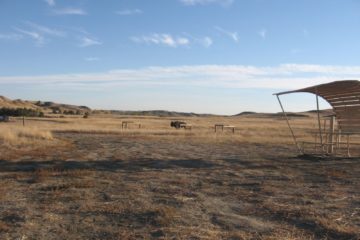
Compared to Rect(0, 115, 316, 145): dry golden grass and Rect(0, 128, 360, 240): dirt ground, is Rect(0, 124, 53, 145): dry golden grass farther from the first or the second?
Rect(0, 128, 360, 240): dirt ground

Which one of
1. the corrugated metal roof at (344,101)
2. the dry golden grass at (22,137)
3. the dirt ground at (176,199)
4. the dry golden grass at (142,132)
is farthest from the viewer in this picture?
the dry golden grass at (142,132)

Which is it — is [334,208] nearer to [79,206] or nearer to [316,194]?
[316,194]

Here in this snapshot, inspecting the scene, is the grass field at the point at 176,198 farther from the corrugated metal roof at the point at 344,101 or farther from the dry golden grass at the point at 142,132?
the dry golden grass at the point at 142,132

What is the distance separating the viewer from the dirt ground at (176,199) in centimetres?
713

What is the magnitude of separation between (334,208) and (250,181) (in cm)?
346

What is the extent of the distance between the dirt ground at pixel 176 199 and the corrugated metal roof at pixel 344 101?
110 inches

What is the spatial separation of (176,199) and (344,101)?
12.1m

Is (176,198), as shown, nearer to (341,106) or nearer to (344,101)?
(344,101)

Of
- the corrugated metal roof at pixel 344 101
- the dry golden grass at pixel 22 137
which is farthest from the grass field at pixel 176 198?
the dry golden grass at pixel 22 137

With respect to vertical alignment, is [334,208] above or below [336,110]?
below

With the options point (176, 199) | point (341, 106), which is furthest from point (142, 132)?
point (176, 199)

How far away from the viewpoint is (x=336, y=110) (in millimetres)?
20328

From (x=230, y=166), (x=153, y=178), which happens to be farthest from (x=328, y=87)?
(x=153, y=178)

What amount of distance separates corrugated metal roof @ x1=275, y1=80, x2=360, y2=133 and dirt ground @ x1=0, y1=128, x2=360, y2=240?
9.19ft
